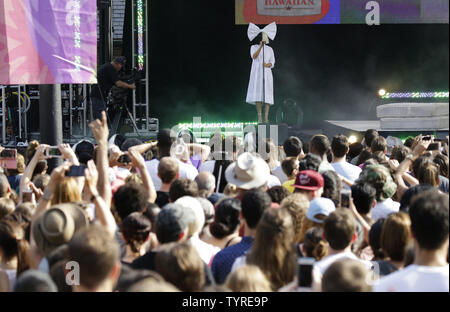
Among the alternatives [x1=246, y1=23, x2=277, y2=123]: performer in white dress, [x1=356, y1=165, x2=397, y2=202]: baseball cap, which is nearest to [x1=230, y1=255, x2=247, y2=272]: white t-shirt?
[x1=356, y1=165, x2=397, y2=202]: baseball cap

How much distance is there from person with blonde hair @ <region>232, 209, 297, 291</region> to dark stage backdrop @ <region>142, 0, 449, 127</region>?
31.2 feet

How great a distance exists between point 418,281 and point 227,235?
3.97 feet

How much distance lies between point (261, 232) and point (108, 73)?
648 centimetres

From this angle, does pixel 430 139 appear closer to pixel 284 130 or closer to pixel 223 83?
pixel 284 130

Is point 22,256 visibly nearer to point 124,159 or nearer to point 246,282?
point 246,282

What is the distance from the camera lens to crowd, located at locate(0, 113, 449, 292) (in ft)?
6.75

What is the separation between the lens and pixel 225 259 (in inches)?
108

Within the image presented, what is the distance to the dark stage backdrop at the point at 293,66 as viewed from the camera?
12070 mm

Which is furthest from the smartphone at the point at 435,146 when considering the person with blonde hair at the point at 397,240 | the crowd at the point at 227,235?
the person with blonde hair at the point at 397,240

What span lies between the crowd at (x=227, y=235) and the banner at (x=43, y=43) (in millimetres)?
1323

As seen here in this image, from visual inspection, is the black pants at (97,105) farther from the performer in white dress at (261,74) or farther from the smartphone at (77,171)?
the smartphone at (77,171)
